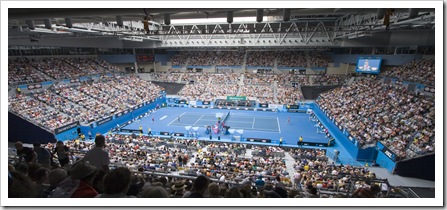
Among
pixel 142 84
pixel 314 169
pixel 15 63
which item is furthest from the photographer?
pixel 142 84

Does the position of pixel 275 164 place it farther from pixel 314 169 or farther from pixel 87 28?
pixel 87 28

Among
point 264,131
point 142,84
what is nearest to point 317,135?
point 264,131

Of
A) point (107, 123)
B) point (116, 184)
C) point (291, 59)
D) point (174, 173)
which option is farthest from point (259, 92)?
point (116, 184)

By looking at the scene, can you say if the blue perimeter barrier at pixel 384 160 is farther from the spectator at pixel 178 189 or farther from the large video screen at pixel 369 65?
the large video screen at pixel 369 65

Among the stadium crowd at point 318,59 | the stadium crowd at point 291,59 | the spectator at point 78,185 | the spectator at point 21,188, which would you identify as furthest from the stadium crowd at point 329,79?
the spectator at point 21,188

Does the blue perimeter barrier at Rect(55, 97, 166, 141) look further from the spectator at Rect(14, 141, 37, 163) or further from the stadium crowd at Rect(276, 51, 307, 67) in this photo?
the stadium crowd at Rect(276, 51, 307, 67)
